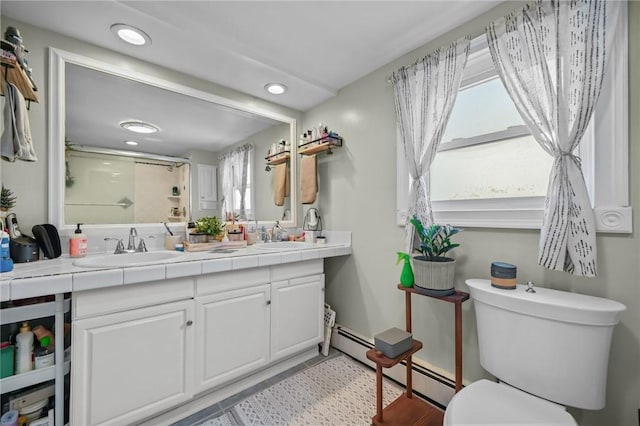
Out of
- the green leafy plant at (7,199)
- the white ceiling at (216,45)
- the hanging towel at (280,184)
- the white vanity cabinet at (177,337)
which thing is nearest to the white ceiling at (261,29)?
the white ceiling at (216,45)

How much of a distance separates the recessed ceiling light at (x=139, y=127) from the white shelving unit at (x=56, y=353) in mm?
1150

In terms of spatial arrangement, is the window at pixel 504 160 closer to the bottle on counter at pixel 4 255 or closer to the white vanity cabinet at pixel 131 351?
the white vanity cabinet at pixel 131 351

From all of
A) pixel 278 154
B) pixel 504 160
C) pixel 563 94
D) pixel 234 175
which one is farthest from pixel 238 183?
pixel 563 94

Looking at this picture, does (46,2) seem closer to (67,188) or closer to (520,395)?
(67,188)

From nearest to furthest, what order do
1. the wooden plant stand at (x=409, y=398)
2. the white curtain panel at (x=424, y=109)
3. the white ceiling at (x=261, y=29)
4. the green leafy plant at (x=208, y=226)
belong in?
the wooden plant stand at (x=409, y=398) → the white ceiling at (x=261, y=29) → the white curtain panel at (x=424, y=109) → the green leafy plant at (x=208, y=226)

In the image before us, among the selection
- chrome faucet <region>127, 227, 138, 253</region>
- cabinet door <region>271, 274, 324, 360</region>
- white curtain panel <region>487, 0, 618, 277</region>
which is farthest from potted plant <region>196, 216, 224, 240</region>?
white curtain panel <region>487, 0, 618, 277</region>

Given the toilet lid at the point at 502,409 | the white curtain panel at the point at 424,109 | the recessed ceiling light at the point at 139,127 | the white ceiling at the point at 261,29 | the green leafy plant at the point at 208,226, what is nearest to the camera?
the toilet lid at the point at 502,409

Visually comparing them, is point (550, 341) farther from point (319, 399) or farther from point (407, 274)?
point (319, 399)

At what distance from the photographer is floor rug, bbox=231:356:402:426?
1.48 metres

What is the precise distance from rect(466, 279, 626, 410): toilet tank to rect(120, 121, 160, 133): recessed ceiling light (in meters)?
2.25

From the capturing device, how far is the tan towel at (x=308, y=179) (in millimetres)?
2404

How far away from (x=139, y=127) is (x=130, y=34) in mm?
553

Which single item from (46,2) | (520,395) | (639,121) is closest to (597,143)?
(639,121)

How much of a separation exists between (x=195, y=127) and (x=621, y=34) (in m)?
2.40
